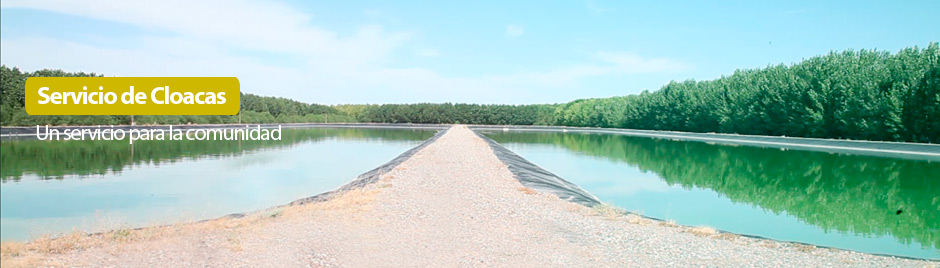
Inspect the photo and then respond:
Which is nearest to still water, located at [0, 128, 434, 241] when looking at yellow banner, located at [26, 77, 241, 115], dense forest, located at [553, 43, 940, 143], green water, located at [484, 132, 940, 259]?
yellow banner, located at [26, 77, 241, 115]

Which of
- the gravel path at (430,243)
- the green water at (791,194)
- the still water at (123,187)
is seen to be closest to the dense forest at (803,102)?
the still water at (123,187)

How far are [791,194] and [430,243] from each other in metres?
10.7

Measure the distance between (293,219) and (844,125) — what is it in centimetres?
3180

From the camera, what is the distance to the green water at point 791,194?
29.0 ft

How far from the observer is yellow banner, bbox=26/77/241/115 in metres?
3.81

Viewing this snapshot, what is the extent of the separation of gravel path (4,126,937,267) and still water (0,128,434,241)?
21.9 inches

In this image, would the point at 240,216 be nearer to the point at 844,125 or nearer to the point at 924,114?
the point at 924,114

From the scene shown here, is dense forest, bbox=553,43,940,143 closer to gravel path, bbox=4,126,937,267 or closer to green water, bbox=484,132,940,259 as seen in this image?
green water, bbox=484,132,940,259

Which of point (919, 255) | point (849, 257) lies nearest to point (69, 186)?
point (849, 257)

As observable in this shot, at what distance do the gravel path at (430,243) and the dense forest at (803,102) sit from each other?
135 cm

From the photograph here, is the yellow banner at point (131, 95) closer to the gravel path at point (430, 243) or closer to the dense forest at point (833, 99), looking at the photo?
the gravel path at point (430, 243)

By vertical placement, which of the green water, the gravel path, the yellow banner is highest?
the yellow banner

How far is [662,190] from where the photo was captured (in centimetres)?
1451

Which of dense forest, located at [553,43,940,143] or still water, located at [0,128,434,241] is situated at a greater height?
dense forest, located at [553,43,940,143]
